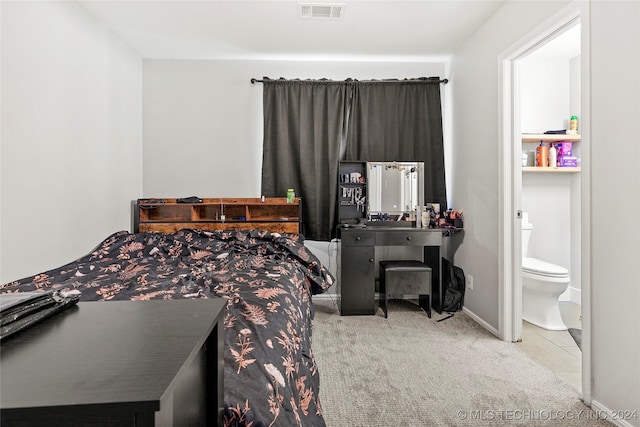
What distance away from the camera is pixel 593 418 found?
65.6 inches

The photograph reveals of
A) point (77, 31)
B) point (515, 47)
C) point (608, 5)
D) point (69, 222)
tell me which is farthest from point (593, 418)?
point (77, 31)

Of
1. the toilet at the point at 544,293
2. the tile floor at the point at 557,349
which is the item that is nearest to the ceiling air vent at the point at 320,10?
the toilet at the point at 544,293

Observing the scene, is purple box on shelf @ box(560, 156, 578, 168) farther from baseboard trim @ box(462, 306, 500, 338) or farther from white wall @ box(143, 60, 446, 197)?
white wall @ box(143, 60, 446, 197)

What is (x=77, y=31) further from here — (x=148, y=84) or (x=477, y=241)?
(x=477, y=241)

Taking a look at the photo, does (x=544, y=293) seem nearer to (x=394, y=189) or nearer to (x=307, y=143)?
(x=394, y=189)

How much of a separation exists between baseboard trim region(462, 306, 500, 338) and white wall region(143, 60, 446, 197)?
2.35m

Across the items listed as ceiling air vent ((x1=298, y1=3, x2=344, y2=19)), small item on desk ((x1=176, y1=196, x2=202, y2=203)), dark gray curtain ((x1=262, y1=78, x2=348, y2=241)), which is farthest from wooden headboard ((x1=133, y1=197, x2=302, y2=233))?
ceiling air vent ((x1=298, y1=3, x2=344, y2=19))

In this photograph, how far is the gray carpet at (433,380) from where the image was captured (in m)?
1.68

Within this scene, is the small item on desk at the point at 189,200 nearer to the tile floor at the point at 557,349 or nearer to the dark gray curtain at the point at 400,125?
the dark gray curtain at the point at 400,125

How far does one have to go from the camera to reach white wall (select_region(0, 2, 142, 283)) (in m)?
1.98

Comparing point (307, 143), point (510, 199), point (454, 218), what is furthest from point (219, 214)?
point (510, 199)

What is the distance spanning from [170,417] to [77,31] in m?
3.06

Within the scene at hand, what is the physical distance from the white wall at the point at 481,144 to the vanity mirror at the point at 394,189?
1.29ft

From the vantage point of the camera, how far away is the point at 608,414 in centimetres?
164
